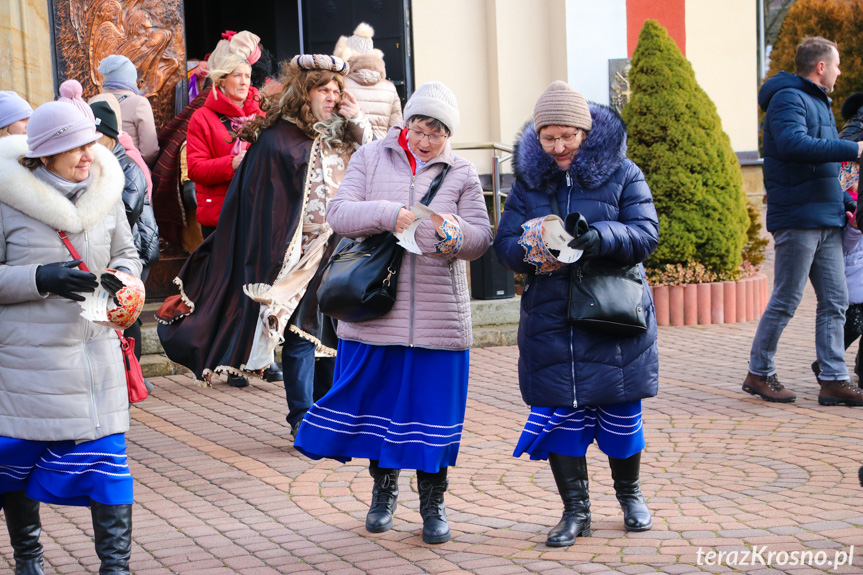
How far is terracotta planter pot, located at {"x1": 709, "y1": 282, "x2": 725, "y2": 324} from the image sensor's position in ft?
33.4

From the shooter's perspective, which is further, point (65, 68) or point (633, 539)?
point (65, 68)

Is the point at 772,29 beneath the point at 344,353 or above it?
above

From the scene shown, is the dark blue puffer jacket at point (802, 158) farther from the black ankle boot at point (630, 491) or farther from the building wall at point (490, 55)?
the building wall at point (490, 55)

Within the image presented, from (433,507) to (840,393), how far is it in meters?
3.38

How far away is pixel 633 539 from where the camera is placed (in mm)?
4402

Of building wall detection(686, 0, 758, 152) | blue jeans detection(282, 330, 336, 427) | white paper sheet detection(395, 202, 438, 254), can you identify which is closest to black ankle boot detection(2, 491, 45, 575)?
white paper sheet detection(395, 202, 438, 254)

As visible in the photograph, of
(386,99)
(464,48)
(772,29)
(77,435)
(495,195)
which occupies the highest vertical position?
(772,29)

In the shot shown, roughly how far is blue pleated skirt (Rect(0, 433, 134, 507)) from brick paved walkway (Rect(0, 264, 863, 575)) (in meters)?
0.44

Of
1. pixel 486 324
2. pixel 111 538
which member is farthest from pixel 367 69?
pixel 111 538

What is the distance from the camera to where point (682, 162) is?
10.1m

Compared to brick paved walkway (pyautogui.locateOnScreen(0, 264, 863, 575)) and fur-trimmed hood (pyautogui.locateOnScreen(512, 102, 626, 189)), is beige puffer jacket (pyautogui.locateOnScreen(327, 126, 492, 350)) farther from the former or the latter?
brick paved walkway (pyautogui.locateOnScreen(0, 264, 863, 575))

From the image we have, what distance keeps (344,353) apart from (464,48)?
8070 mm

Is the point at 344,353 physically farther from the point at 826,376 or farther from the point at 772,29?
the point at 772,29

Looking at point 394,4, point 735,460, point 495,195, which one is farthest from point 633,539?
→ point 394,4
